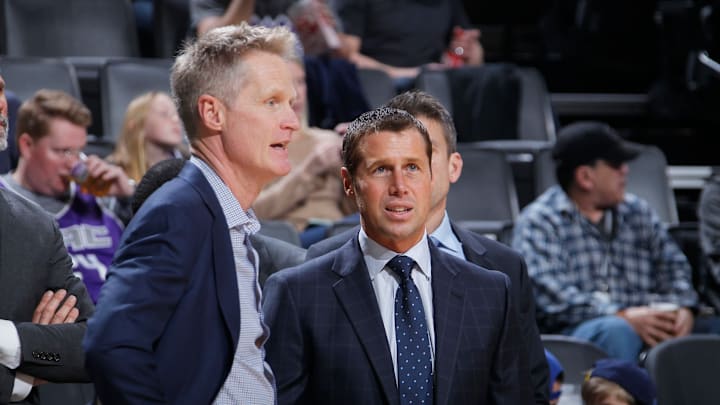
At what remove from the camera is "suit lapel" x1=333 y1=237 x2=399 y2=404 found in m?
1.97

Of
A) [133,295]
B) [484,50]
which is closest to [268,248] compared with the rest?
[133,295]

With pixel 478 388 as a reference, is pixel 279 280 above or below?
above

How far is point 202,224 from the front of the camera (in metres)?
1.75

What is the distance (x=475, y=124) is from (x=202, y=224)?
4.35 meters

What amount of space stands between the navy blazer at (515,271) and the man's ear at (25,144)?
1881mm

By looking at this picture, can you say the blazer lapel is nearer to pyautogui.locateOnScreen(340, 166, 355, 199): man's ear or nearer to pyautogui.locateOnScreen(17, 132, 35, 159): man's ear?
pyautogui.locateOnScreen(340, 166, 355, 199): man's ear

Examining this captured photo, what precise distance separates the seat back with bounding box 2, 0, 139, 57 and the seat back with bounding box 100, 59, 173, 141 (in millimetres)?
737

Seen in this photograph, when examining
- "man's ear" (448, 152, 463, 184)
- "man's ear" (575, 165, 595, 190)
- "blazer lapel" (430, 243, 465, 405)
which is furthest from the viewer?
"man's ear" (575, 165, 595, 190)

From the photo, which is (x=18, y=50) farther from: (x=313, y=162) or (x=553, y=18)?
(x=553, y=18)

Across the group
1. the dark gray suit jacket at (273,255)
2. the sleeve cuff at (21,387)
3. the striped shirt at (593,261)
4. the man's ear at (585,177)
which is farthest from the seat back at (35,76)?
the sleeve cuff at (21,387)

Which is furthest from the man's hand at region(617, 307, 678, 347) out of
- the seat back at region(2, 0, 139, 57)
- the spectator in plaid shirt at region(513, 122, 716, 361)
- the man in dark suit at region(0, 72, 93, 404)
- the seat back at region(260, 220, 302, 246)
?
the seat back at region(2, 0, 139, 57)

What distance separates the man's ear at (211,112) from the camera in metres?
1.84

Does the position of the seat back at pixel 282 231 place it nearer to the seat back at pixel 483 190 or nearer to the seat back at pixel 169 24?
the seat back at pixel 483 190

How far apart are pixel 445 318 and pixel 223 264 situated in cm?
45
